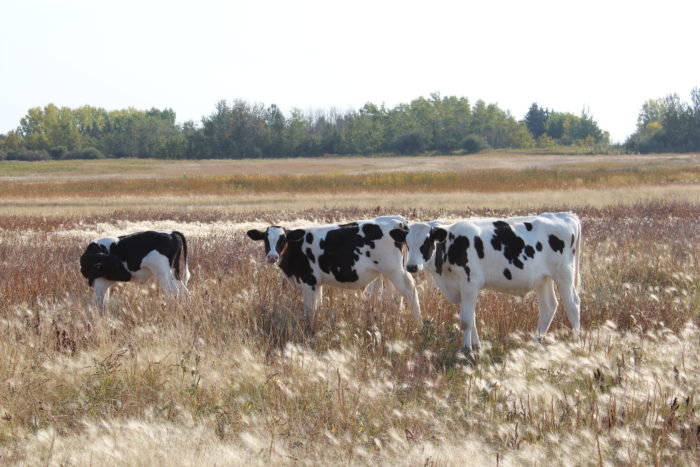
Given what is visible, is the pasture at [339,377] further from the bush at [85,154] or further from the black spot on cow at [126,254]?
the bush at [85,154]

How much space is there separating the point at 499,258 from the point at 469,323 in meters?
0.95

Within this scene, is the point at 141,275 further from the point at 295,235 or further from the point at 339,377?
the point at 339,377

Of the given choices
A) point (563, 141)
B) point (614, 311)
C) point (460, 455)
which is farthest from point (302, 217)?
point (563, 141)

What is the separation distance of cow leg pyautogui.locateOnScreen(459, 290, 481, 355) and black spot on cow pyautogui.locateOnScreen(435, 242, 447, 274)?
46 centimetres

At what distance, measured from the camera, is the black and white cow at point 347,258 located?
963 centimetres

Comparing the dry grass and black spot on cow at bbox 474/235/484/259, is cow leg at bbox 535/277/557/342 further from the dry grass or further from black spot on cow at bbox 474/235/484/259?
black spot on cow at bbox 474/235/484/259

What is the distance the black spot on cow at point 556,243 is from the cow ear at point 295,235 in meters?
3.31

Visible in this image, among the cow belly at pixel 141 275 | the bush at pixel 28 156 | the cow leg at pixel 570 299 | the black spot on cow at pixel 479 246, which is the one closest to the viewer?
the black spot on cow at pixel 479 246

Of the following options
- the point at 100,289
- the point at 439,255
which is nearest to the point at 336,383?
the point at 439,255

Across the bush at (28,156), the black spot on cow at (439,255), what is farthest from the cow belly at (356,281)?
the bush at (28,156)

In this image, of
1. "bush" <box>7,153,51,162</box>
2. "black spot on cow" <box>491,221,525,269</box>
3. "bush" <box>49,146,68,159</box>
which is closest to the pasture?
"black spot on cow" <box>491,221,525,269</box>

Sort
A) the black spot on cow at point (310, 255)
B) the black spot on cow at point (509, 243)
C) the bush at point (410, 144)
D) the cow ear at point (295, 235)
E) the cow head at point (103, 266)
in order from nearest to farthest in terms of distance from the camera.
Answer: the black spot on cow at point (509, 243), the black spot on cow at point (310, 255), the cow ear at point (295, 235), the cow head at point (103, 266), the bush at point (410, 144)

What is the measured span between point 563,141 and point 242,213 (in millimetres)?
138711

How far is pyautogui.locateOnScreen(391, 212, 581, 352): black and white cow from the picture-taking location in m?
8.32
